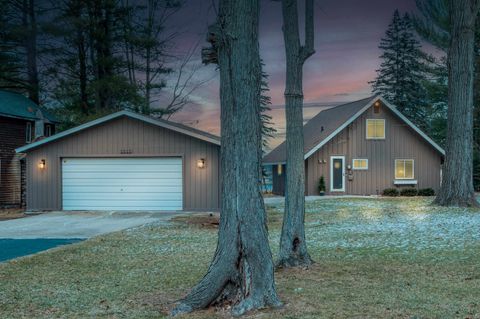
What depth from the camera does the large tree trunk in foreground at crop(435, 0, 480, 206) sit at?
702 inches

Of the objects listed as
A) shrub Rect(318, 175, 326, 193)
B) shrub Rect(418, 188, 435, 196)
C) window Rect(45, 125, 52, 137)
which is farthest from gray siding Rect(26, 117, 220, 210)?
shrub Rect(418, 188, 435, 196)

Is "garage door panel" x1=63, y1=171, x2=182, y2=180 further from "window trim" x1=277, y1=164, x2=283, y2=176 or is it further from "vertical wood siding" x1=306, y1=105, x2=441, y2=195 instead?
"window trim" x1=277, y1=164, x2=283, y2=176

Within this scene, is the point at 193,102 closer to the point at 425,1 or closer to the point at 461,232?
the point at 425,1

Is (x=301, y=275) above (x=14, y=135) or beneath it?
beneath

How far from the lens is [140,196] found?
68.7ft

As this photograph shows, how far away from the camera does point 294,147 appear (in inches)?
327

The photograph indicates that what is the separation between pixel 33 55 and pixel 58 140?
528 inches

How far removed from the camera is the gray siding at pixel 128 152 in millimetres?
20203

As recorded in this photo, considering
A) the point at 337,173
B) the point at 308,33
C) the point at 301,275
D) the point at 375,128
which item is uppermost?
the point at 375,128

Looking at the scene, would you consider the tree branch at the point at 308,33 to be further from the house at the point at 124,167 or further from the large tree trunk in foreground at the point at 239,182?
the house at the point at 124,167

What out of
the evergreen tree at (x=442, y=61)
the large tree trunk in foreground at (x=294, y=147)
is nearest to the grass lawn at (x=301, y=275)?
the large tree trunk in foreground at (x=294, y=147)

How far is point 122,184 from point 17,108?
8.51m

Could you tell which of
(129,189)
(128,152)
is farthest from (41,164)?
(129,189)

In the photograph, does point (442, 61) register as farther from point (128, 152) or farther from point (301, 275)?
point (301, 275)
